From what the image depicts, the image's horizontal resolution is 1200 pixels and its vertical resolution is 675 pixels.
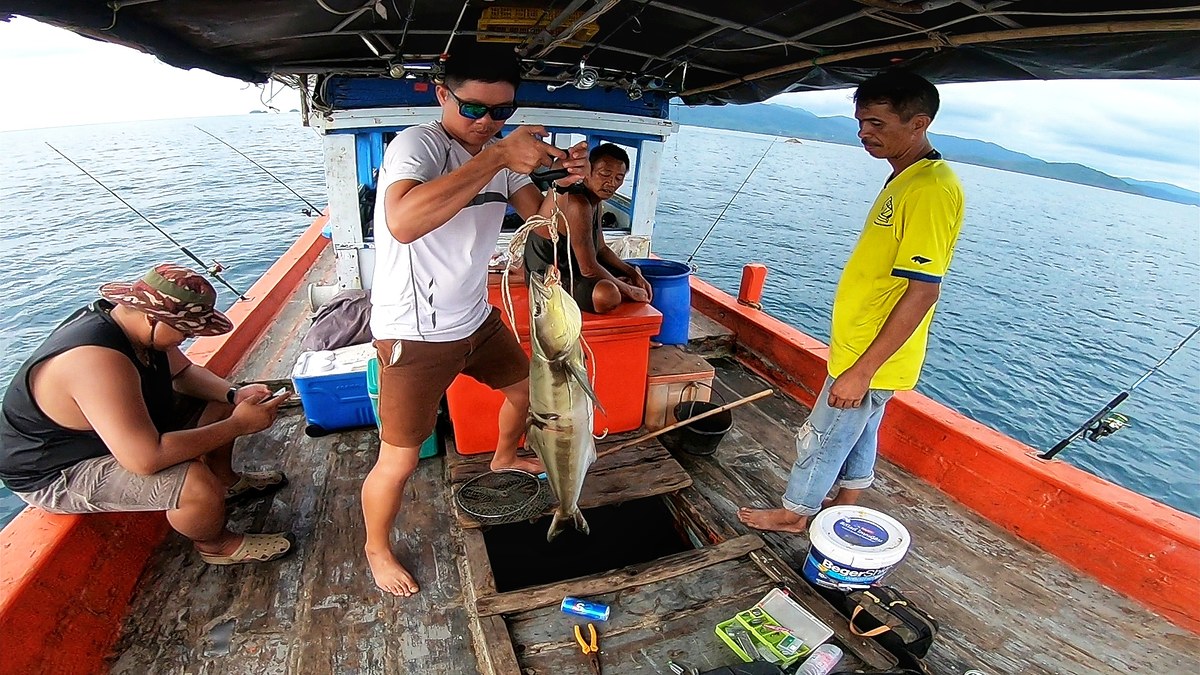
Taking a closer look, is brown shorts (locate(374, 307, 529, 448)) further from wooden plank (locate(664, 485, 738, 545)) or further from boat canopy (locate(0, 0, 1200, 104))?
boat canopy (locate(0, 0, 1200, 104))

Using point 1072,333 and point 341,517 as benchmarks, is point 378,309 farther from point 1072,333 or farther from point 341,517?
point 1072,333

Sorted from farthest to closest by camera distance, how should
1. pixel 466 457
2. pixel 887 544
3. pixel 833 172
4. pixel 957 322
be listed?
Answer: pixel 833 172
pixel 957 322
pixel 466 457
pixel 887 544

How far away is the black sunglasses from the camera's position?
7.05ft

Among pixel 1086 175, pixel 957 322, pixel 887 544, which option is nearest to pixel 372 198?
pixel 887 544

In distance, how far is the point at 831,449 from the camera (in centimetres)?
286

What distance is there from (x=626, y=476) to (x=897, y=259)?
1963 mm

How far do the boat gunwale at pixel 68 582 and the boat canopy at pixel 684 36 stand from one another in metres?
2.07

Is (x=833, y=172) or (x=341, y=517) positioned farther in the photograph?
(x=833, y=172)

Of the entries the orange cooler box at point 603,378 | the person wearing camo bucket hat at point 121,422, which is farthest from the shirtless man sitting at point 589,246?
the person wearing camo bucket hat at point 121,422

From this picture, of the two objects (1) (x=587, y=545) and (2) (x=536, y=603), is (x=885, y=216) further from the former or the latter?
(1) (x=587, y=545)

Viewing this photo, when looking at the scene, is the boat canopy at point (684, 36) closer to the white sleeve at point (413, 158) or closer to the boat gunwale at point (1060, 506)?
the white sleeve at point (413, 158)

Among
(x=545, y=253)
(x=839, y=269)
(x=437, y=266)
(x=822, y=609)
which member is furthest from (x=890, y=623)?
(x=839, y=269)

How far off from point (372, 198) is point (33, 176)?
36058mm

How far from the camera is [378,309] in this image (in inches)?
95.7
